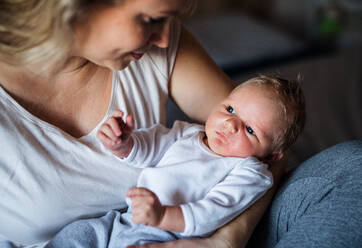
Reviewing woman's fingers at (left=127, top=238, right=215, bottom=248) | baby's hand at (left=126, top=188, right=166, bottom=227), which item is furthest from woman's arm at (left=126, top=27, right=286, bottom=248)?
baby's hand at (left=126, top=188, right=166, bottom=227)

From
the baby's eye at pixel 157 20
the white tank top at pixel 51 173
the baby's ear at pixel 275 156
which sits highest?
the baby's eye at pixel 157 20

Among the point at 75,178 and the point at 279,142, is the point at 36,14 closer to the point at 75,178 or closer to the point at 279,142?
the point at 75,178

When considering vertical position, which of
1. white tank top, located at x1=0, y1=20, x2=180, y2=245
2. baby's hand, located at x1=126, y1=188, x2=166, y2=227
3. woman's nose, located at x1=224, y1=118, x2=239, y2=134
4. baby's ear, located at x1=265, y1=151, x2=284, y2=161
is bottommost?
baby's ear, located at x1=265, y1=151, x2=284, y2=161

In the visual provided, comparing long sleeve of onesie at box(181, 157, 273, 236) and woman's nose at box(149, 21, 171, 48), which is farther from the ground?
woman's nose at box(149, 21, 171, 48)

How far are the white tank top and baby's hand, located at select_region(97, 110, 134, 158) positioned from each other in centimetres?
8

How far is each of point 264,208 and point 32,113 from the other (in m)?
0.66

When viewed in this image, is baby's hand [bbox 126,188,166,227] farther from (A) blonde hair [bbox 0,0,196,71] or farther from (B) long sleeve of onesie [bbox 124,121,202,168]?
(A) blonde hair [bbox 0,0,196,71]

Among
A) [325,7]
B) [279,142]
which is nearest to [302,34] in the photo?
[325,7]

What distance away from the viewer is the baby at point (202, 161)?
86 cm

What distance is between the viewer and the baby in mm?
861

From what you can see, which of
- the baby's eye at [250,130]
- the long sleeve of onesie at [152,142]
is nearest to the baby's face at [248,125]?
the baby's eye at [250,130]

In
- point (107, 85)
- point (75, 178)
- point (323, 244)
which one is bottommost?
point (323, 244)

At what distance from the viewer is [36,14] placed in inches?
31.8

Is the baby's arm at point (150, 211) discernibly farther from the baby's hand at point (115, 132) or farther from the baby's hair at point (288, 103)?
the baby's hair at point (288, 103)
